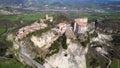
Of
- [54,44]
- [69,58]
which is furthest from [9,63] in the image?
[69,58]

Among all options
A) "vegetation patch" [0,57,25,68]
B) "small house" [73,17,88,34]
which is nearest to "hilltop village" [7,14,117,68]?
"small house" [73,17,88,34]

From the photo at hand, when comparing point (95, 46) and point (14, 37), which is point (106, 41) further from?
point (14, 37)

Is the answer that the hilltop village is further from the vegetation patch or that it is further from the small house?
the vegetation patch

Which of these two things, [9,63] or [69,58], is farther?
[69,58]

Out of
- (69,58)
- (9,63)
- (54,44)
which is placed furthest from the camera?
(69,58)

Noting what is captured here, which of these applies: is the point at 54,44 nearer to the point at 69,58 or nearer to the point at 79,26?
the point at 69,58

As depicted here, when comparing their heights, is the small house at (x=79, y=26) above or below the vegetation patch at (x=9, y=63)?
above

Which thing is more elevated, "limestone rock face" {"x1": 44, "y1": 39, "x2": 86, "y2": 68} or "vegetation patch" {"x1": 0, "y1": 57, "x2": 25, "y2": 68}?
"vegetation patch" {"x1": 0, "y1": 57, "x2": 25, "y2": 68}

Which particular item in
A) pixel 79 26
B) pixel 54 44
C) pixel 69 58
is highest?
pixel 79 26

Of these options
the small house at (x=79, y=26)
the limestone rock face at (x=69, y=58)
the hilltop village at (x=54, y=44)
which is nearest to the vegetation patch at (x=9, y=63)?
the hilltop village at (x=54, y=44)

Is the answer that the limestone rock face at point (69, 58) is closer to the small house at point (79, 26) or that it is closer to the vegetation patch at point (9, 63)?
the small house at point (79, 26)

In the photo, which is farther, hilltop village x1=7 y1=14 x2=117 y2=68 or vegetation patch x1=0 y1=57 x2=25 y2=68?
A: hilltop village x1=7 y1=14 x2=117 y2=68

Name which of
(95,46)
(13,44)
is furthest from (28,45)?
(95,46)

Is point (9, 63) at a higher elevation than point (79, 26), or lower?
lower
